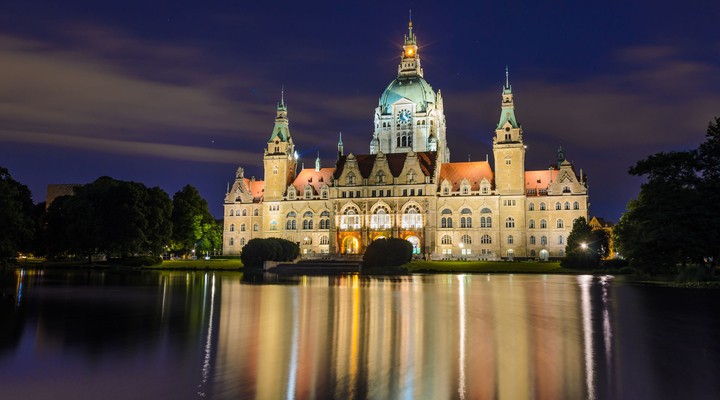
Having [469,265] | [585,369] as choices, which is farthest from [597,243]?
[585,369]

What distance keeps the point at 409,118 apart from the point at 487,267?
206 ft

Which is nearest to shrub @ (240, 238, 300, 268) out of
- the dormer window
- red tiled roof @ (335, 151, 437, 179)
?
the dormer window

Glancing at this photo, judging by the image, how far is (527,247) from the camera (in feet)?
325

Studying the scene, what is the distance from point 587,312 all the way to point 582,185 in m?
79.6

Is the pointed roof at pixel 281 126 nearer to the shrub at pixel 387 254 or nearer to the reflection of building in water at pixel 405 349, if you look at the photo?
the shrub at pixel 387 254

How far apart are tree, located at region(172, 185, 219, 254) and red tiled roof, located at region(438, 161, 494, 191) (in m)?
43.8

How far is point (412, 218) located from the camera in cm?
10000

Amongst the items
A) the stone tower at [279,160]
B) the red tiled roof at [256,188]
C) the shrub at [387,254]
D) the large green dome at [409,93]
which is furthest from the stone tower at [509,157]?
the red tiled roof at [256,188]

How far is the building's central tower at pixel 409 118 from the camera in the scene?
422 ft

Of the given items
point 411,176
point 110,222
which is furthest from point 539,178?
point 110,222

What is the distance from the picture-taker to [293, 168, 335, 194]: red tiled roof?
112750 millimetres

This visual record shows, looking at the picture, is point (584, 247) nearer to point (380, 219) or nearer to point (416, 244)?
point (416, 244)

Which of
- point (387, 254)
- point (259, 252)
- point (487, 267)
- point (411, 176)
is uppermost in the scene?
point (411, 176)

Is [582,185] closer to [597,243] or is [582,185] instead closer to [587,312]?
[597,243]
